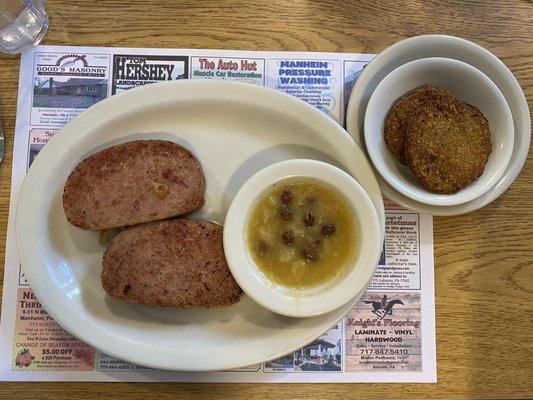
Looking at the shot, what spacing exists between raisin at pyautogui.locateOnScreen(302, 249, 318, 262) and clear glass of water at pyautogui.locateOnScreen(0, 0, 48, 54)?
3.09ft

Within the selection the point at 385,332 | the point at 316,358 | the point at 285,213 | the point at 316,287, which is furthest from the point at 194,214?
the point at 385,332

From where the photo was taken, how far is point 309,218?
1.26 metres

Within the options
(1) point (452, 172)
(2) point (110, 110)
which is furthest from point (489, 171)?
(2) point (110, 110)

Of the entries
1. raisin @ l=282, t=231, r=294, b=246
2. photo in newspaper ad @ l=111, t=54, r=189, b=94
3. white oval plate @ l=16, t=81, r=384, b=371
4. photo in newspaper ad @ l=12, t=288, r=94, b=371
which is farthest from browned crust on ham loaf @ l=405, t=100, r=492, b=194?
photo in newspaper ad @ l=12, t=288, r=94, b=371

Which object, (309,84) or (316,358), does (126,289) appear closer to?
(316,358)

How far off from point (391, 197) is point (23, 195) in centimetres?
93

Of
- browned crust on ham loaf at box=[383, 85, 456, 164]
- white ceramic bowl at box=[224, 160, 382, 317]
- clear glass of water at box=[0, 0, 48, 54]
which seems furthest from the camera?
clear glass of water at box=[0, 0, 48, 54]

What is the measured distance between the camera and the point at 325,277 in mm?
1254

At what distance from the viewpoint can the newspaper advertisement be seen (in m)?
1.39

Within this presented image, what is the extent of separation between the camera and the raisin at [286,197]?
127cm

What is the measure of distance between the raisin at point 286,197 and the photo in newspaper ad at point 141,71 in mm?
455

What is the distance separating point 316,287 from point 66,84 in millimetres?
882

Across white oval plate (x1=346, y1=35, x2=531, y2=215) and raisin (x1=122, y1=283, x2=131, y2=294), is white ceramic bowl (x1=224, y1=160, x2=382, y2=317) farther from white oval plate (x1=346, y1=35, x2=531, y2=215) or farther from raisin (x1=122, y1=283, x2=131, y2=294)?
raisin (x1=122, y1=283, x2=131, y2=294)

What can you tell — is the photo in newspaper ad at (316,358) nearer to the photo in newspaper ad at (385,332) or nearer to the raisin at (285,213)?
the photo in newspaper ad at (385,332)
